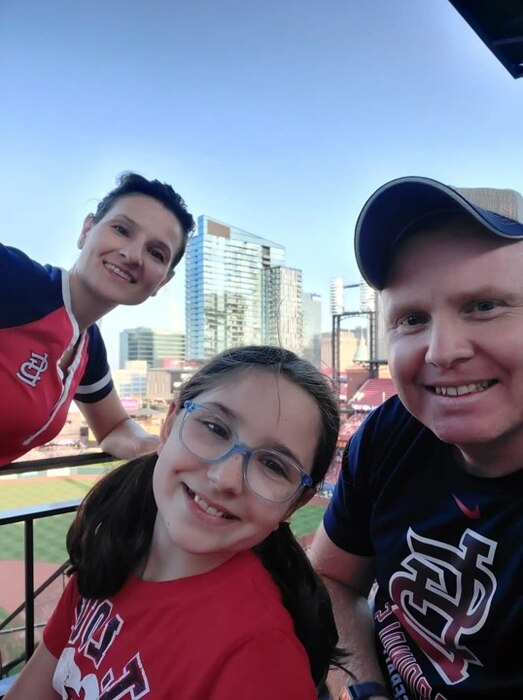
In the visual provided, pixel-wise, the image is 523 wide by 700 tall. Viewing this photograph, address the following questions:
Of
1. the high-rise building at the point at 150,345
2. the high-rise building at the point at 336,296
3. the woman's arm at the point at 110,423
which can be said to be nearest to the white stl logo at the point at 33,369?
the woman's arm at the point at 110,423

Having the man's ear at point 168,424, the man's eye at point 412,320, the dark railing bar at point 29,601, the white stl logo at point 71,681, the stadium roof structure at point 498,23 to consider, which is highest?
the stadium roof structure at point 498,23

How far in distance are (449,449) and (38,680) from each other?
2.61 ft

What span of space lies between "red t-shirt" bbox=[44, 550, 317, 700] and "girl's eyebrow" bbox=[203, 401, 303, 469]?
0.59 feet

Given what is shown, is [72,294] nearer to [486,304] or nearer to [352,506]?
[352,506]

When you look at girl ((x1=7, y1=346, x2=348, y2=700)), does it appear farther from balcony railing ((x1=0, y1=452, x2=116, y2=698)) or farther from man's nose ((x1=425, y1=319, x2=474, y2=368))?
balcony railing ((x1=0, y1=452, x2=116, y2=698))

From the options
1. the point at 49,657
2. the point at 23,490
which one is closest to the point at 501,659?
the point at 49,657

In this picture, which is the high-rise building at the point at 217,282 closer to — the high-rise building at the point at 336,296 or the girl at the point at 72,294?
the high-rise building at the point at 336,296

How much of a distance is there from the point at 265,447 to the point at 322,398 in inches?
5.9

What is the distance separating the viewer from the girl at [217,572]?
64 centimetres

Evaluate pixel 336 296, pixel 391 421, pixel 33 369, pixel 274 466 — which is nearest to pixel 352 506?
pixel 391 421

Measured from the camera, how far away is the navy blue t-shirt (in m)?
0.72

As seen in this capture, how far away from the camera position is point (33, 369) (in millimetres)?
1301

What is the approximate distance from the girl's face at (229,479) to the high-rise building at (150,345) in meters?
12.4

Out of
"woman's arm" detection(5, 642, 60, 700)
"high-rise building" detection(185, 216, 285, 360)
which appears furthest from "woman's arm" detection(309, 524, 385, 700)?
"high-rise building" detection(185, 216, 285, 360)
